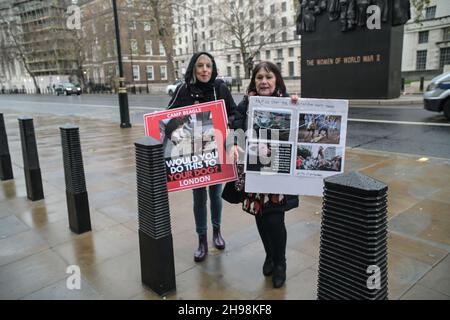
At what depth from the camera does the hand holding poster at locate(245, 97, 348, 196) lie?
2.76 metres

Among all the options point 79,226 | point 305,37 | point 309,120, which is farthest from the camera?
point 305,37

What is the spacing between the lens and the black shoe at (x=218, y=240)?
12.1 ft

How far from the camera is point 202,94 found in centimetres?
335

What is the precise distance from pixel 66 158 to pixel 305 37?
58.5 ft

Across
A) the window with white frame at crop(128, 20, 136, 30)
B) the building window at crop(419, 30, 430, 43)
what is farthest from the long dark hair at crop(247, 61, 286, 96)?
the building window at crop(419, 30, 430, 43)

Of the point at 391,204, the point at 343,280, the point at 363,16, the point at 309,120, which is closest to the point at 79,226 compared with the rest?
the point at 309,120

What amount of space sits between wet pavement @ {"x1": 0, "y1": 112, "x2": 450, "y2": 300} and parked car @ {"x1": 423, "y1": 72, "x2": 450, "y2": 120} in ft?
21.0

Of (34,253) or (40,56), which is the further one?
(40,56)

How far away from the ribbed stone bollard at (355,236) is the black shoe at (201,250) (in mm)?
1647

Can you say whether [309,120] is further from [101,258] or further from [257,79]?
[101,258]

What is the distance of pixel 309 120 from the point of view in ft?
9.06

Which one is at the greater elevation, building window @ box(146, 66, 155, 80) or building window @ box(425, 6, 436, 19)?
building window @ box(425, 6, 436, 19)

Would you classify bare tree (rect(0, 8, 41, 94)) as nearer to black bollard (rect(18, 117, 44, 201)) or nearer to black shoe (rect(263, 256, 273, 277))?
black bollard (rect(18, 117, 44, 201))

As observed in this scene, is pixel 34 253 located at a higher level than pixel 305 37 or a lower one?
lower
